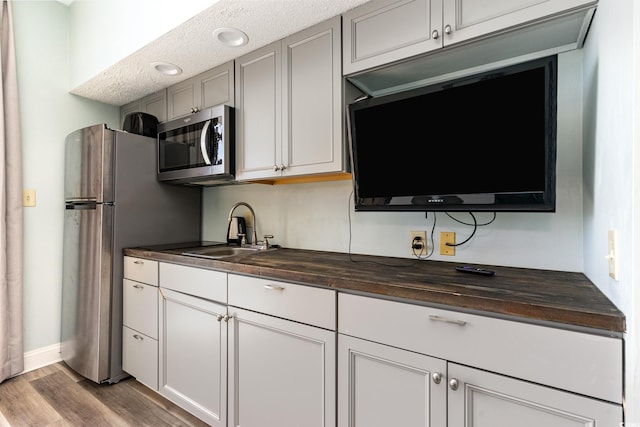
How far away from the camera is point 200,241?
264 cm

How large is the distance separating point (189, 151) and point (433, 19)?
5.45ft

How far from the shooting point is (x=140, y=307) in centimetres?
206

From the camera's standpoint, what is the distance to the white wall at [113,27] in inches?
67.6

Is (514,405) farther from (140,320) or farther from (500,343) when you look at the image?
(140,320)

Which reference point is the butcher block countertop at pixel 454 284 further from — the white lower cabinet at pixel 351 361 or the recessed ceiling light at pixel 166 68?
the recessed ceiling light at pixel 166 68

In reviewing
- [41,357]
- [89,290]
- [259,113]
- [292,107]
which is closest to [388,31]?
[292,107]

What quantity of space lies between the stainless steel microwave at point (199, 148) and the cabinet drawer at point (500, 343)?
4.25 ft

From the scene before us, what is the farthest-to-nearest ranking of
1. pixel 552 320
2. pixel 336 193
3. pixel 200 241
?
1. pixel 200 241
2. pixel 336 193
3. pixel 552 320

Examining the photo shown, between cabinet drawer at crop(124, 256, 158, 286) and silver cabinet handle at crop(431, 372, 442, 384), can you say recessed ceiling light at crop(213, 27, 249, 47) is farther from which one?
silver cabinet handle at crop(431, 372, 442, 384)

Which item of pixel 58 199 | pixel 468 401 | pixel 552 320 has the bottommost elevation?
pixel 468 401

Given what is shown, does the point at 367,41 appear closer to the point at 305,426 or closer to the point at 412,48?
the point at 412,48

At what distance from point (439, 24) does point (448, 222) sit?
87cm

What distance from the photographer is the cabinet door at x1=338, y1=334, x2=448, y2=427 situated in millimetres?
1004

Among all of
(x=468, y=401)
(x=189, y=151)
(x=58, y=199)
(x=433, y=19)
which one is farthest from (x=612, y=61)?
(x=58, y=199)
